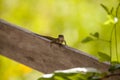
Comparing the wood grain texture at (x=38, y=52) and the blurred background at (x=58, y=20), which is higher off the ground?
the blurred background at (x=58, y=20)

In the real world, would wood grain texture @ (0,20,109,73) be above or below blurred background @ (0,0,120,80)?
below

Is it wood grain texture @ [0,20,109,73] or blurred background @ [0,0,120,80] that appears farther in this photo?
blurred background @ [0,0,120,80]

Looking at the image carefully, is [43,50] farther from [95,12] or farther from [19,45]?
[95,12]

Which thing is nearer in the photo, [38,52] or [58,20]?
[38,52]

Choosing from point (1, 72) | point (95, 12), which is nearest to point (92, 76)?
point (95, 12)
